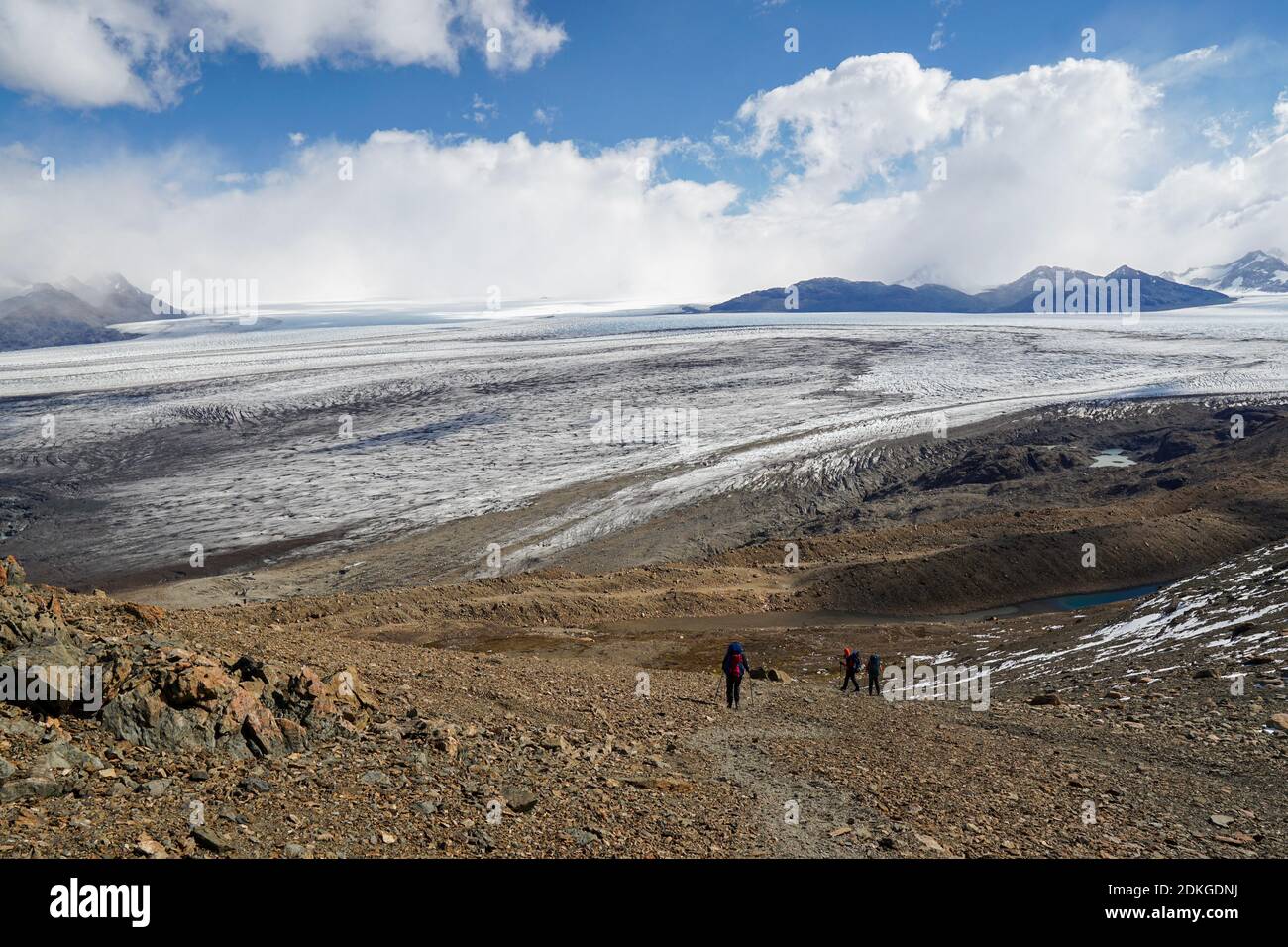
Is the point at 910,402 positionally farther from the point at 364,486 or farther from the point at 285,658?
the point at 285,658

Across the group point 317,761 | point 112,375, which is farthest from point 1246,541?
point 112,375

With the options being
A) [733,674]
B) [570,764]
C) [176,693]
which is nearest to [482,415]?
[733,674]

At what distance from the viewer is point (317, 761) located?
7934 millimetres

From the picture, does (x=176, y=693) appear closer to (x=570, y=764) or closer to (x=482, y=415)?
(x=570, y=764)

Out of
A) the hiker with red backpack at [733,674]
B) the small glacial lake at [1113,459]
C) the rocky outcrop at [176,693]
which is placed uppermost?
the small glacial lake at [1113,459]

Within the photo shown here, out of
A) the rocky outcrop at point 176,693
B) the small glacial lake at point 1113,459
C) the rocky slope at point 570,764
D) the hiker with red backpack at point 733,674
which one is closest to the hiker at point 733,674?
the hiker with red backpack at point 733,674

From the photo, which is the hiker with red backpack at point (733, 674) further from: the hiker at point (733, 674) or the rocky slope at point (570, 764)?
the rocky slope at point (570, 764)

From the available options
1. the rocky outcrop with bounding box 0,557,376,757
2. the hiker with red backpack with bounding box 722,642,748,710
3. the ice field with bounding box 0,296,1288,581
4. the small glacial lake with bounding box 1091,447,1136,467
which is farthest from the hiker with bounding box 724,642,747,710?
the small glacial lake with bounding box 1091,447,1136,467

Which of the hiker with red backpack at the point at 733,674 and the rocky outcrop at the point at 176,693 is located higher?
the rocky outcrop at the point at 176,693

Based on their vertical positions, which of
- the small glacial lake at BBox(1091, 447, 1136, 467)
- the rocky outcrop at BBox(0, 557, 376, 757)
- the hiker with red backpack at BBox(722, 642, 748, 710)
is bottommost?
the hiker with red backpack at BBox(722, 642, 748, 710)

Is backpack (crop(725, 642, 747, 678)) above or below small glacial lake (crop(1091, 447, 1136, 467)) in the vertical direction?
below

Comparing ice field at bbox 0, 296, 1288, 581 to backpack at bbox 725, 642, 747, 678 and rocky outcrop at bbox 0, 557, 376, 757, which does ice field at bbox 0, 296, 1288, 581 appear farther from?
rocky outcrop at bbox 0, 557, 376, 757

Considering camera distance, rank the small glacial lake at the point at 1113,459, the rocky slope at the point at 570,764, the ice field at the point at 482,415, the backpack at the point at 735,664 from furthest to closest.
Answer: the small glacial lake at the point at 1113,459, the ice field at the point at 482,415, the backpack at the point at 735,664, the rocky slope at the point at 570,764

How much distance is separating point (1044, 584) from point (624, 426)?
3700 centimetres
